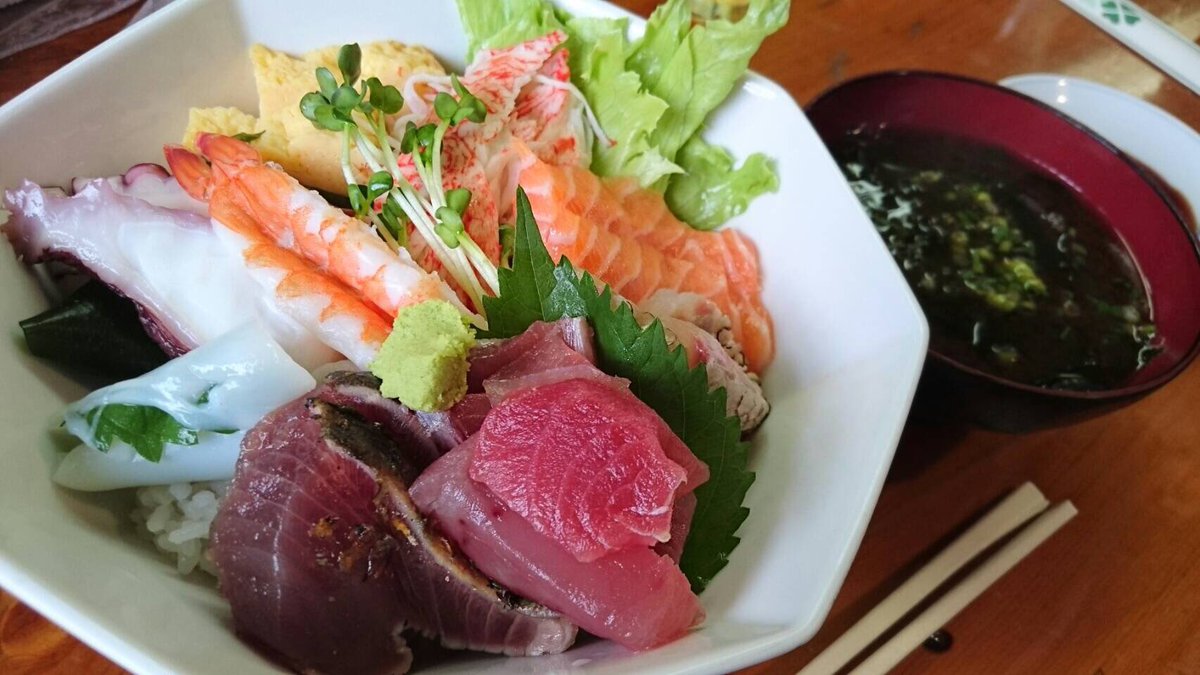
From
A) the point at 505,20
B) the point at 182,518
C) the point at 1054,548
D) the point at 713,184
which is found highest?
the point at 505,20

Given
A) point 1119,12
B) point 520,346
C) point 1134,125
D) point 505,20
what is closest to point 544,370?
point 520,346

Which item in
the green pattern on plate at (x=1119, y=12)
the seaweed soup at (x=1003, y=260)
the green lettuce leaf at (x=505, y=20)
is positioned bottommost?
the seaweed soup at (x=1003, y=260)

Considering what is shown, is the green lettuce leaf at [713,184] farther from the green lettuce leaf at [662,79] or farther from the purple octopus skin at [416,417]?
the purple octopus skin at [416,417]

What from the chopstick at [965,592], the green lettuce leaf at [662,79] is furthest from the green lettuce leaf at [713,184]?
the chopstick at [965,592]

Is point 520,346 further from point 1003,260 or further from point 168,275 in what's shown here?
point 1003,260

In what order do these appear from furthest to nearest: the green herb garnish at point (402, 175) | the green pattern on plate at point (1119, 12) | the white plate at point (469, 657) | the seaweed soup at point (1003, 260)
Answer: the green pattern on plate at point (1119, 12), the seaweed soup at point (1003, 260), the green herb garnish at point (402, 175), the white plate at point (469, 657)

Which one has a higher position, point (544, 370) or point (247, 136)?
point (247, 136)

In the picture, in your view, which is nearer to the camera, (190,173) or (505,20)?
(190,173)

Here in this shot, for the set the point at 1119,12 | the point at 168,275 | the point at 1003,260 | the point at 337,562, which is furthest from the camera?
the point at 1119,12
